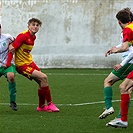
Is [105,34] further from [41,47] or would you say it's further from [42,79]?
[42,79]

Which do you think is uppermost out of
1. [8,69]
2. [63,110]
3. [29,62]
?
[29,62]

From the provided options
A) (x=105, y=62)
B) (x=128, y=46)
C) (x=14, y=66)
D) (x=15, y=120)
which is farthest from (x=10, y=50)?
(x=105, y=62)

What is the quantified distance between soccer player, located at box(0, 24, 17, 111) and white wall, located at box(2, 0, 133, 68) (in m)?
12.2

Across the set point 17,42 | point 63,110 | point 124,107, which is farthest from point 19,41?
point 124,107

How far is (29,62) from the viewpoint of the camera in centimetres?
1155

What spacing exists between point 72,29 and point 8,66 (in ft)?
42.0

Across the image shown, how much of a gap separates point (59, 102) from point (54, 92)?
6.74 ft

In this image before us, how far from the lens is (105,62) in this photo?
78.1ft

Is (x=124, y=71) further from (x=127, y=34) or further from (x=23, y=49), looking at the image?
→ (x=23, y=49)

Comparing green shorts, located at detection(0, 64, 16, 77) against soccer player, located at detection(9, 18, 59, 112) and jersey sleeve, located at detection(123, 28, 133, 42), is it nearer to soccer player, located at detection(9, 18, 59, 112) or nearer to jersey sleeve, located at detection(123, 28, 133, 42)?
soccer player, located at detection(9, 18, 59, 112)

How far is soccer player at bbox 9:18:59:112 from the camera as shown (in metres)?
11.4

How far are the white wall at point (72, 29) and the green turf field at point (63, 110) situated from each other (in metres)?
5.42

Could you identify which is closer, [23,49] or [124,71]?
[124,71]

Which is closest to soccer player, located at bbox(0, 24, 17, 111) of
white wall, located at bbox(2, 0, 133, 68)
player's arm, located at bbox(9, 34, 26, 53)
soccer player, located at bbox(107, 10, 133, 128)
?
player's arm, located at bbox(9, 34, 26, 53)
